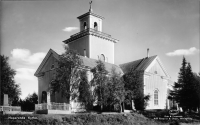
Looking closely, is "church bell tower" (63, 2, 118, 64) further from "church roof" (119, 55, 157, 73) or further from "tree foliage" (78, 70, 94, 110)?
"tree foliage" (78, 70, 94, 110)

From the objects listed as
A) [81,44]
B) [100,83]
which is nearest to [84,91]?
[100,83]

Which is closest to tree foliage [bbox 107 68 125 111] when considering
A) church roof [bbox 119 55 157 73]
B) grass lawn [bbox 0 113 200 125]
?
grass lawn [bbox 0 113 200 125]

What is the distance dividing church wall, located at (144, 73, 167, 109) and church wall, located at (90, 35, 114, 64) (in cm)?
807

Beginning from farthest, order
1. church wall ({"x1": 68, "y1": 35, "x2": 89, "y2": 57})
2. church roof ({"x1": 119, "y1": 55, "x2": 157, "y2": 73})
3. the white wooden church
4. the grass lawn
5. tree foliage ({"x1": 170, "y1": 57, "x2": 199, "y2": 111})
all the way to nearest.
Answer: church wall ({"x1": 68, "y1": 35, "x2": 89, "y2": 57}), church roof ({"x1": 119, "y1": 55, "x2": 157, "y2": 73}), the white wooden church, tree foliage ({"x1": 170, "y1": 57, "x2": 199, "y2": 111}), the grass lawn

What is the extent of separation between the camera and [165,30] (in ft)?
94.1

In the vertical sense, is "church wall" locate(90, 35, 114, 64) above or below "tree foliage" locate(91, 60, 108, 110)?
above

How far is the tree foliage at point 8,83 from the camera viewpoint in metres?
29.6

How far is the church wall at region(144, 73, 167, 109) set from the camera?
39559mm

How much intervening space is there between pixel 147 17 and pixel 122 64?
2118 cm

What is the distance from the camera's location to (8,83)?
3259 centimetres

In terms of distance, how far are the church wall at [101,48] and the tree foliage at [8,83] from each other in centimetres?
1322

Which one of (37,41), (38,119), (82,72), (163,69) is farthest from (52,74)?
(163,69)

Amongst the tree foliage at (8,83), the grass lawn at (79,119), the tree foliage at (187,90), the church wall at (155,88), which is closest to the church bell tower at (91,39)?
the church wall at (155,88)

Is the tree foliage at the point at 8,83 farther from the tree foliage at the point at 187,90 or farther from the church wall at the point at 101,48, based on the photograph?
the tree foliage at the point at 187,90
